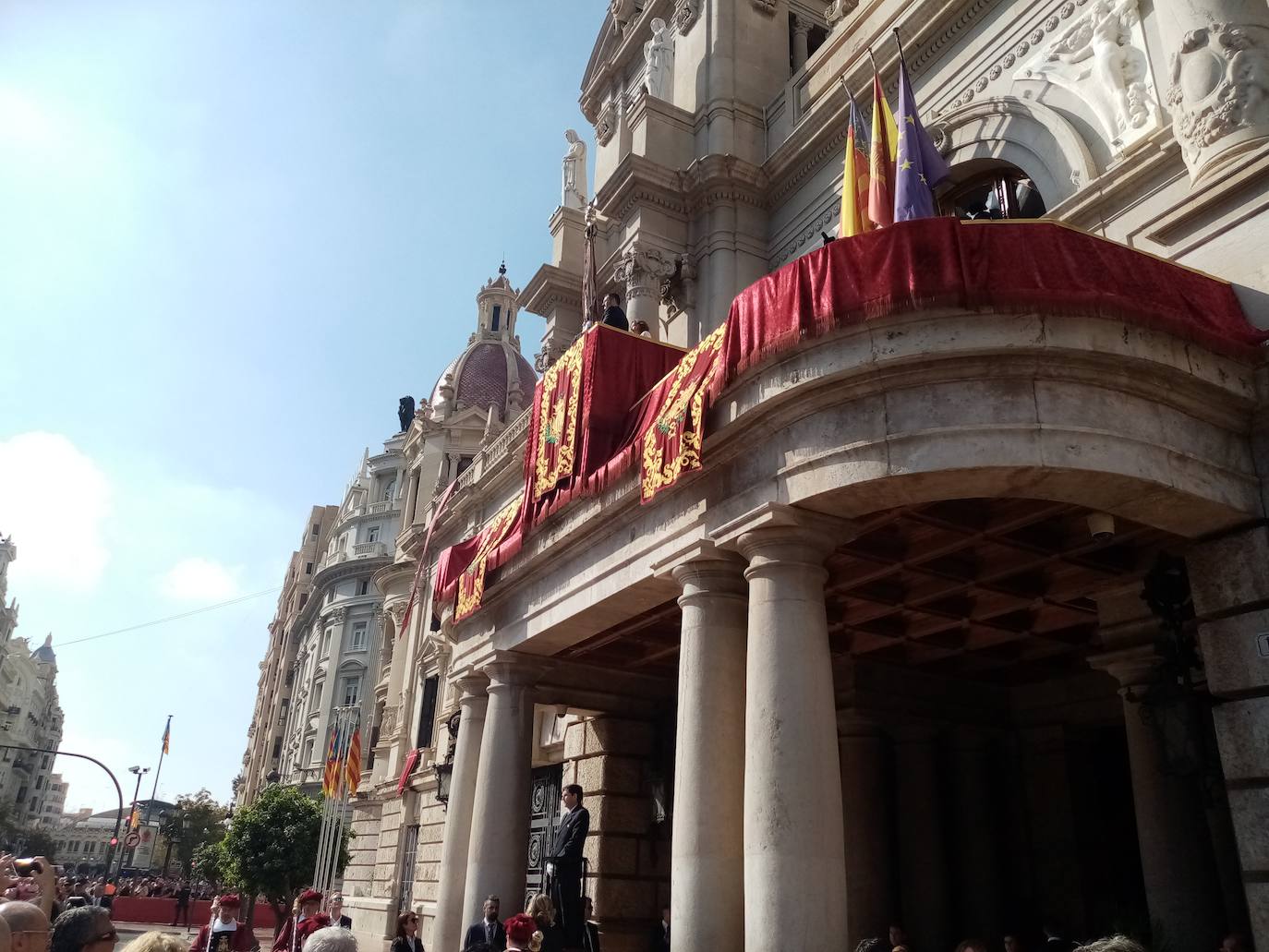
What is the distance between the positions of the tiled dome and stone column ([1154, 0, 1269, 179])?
42400 millimetres

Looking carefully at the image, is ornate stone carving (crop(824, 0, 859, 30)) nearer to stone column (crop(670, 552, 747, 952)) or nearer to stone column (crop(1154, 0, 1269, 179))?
stone column (crop(1154, 0, 1269, 179))

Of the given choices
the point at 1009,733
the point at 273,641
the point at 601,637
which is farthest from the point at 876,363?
the point at 273,641

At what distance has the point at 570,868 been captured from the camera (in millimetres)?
12180

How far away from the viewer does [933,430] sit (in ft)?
27.9

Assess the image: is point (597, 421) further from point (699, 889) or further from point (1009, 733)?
point (1009, 733)

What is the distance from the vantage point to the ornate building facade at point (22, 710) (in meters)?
113

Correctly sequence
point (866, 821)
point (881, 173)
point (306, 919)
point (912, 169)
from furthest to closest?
point (866, 821)
point (881, 173)
point (912, 169)
point (306, 919)

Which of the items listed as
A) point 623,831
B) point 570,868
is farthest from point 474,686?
point 570,868

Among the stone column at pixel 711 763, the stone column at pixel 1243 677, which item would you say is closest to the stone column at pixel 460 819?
the stone column at pixel 711 763

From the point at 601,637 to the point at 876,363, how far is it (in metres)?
7.34

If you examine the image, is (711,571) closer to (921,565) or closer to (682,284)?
(921,565)

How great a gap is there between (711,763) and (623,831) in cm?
717

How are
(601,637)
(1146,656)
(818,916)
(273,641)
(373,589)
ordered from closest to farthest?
(818,916) < (1146,656) < (601,637) < (373,589) < (273,641)

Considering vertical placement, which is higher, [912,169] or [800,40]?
[800,40]
